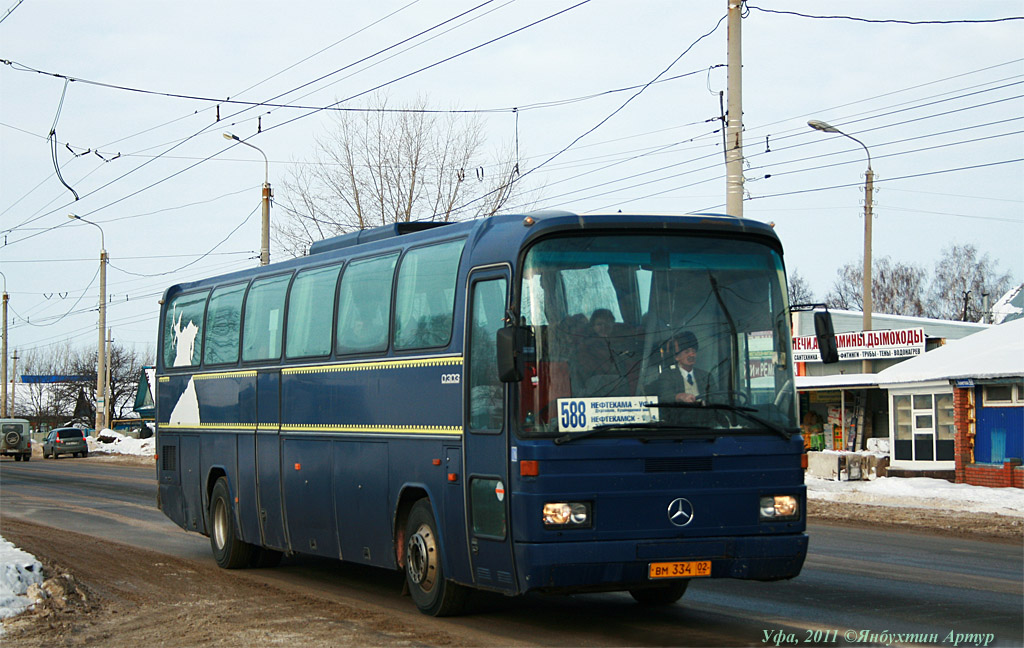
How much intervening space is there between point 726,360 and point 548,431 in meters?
1.45

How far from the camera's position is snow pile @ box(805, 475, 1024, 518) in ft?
73.0

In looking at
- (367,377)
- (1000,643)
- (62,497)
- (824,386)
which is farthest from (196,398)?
(824,386)

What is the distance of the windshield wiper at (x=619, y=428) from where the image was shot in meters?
8.70

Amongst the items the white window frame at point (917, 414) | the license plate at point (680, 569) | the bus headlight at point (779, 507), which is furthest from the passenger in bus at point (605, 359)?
the white window frame at point (917, 414)

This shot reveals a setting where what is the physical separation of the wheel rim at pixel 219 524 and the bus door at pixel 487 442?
20.5 ft

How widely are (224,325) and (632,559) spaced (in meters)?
7.95

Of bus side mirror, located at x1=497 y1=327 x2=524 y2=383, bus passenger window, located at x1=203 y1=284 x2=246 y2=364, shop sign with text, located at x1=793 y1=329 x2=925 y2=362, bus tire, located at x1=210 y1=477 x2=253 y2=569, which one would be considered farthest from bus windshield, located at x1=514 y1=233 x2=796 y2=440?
shop sign with text, located at x1=793 y1=329 x2=925 y2=362

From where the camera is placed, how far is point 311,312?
502 inches

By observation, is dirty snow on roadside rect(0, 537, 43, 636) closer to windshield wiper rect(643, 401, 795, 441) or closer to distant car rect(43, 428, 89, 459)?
windshield wiper rect(643, 401, 795, 441)

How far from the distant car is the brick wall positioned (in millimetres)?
44564

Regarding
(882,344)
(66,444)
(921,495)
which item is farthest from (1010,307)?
(66,444)

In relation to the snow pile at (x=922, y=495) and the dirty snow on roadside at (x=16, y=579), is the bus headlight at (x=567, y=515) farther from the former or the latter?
the snow pile at (x=922, y=495)

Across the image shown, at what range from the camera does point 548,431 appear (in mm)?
8750

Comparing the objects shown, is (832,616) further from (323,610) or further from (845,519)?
(845,519)
